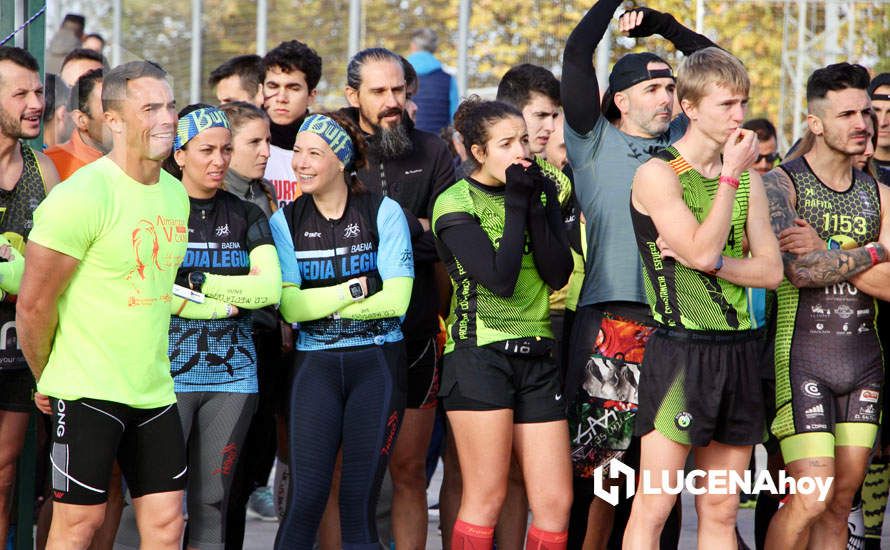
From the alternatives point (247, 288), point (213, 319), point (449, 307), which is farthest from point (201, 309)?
point (449, 307)

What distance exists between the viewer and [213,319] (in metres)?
5.23

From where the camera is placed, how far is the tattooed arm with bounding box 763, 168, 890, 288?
18.1 ft

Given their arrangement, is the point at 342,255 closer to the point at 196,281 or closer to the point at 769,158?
the point at 196,281

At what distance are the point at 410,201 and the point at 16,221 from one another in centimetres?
184

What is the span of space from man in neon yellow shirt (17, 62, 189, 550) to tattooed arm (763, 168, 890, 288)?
2679 millimetres

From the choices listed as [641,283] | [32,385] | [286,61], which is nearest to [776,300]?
[641,283]

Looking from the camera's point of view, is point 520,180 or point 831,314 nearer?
point 520,180

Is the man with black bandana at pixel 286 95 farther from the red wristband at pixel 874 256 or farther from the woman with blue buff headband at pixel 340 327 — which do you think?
the red wristband at pixel 874 256

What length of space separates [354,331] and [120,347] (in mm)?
1227

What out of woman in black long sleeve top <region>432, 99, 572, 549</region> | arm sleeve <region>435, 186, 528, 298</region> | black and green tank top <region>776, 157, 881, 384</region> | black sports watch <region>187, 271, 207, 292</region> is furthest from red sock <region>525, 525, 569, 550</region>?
black sports watch <region>187, 271, 207, 292</region>

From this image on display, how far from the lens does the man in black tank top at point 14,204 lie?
17.6 feet

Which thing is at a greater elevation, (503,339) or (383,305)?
(383,305)

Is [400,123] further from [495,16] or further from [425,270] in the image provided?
[495,16]

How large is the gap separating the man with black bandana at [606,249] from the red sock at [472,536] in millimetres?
568
